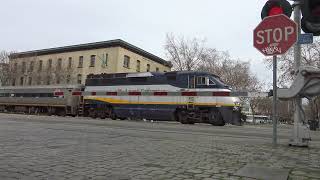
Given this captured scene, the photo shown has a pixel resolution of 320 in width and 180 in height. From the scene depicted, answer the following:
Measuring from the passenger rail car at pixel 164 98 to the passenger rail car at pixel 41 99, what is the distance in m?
2.95

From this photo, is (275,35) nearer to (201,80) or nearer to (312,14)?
(312,14)

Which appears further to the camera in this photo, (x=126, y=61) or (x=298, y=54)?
(x=126, y=61)

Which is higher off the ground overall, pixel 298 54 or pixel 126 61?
pixel 126 61

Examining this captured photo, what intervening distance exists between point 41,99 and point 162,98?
17.8 meters

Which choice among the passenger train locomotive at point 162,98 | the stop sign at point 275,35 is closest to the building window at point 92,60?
the passenger train locomotive at point 162,98

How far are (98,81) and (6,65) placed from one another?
41037mm

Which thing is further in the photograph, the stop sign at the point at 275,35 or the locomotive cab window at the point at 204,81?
the locomotive cab window at the point at 204,81

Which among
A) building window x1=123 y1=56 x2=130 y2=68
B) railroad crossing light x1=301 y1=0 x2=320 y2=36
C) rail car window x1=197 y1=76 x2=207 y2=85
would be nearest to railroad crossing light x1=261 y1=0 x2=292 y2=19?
railroad crossing light x1=301 y1=0 x2=320 y2=36

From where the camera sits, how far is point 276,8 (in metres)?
8.23

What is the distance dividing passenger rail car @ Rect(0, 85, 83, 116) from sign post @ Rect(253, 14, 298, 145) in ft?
93.8

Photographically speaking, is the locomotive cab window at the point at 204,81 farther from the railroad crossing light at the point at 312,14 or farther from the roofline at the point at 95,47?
the roofline at the point at 95,47

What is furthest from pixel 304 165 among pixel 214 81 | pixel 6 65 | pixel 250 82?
pixel 250 82

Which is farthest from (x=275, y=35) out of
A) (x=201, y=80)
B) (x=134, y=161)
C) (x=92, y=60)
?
(x=92, y=60)

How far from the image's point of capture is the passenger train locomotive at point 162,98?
2494cm
